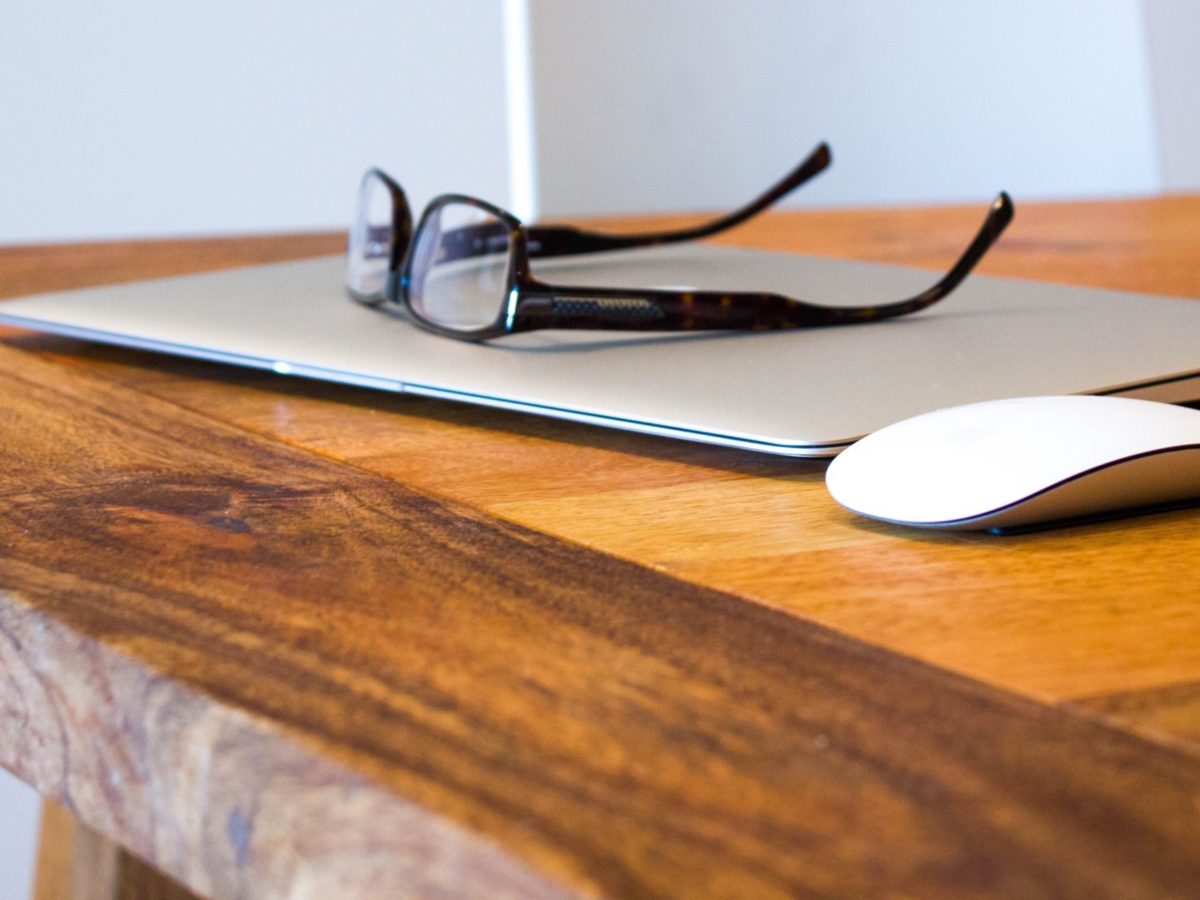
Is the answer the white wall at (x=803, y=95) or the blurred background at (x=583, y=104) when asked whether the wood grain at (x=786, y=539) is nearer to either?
the blurred background at (x=583, y=104)

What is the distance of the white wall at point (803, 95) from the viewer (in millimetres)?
2760

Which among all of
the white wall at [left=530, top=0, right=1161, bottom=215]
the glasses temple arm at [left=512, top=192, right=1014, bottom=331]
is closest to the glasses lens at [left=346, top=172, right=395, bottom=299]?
the glasses temple arm at [left=512, top=192, right=1014, bottom=331]

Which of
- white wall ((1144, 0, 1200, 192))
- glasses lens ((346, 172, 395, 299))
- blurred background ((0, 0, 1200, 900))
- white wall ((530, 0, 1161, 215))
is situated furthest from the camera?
white wall ((530, 0, 1161, 215))

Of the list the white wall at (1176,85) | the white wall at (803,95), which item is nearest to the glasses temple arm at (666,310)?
the white wall at (1176,85)

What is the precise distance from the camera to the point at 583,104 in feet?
9.04

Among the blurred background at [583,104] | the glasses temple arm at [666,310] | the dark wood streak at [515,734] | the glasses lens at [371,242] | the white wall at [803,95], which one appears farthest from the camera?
the white wall at [803,95]

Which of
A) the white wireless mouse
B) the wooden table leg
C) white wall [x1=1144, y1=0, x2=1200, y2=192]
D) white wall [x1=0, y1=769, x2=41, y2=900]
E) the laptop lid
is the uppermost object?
white wall [x1=1144, y1=0, x2=1200, y2=192]

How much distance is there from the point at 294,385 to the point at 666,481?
20 cm

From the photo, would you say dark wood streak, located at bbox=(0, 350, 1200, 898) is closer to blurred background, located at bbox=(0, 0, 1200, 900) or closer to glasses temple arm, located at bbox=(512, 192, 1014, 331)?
glasses temple arm, located at bbox=(512, 192, 1014, 331)

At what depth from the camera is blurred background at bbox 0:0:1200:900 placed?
251cm

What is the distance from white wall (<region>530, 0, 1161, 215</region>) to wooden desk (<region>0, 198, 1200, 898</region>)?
249 cm

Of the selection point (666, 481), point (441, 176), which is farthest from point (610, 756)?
point (441, 176)

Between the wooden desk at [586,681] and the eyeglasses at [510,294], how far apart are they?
0.07m

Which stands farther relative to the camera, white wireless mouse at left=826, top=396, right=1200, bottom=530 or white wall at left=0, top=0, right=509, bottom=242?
white wall at left=0, top=0, right=509, bottom=242
